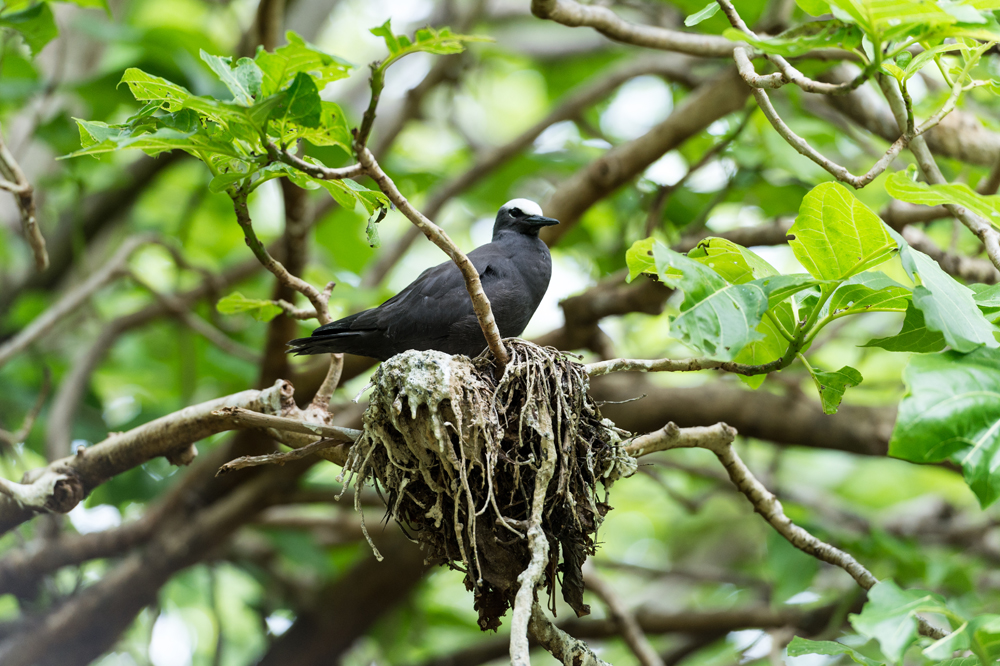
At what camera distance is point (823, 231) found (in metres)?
2.02

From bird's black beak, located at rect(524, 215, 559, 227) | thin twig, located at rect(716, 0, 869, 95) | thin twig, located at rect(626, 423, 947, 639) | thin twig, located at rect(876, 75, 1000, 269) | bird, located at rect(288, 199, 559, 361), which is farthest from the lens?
bird's black beak, located at rect(524, 215, 559, 227)

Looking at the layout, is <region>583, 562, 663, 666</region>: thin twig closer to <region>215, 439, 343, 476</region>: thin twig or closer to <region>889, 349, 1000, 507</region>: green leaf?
<region>215, 439, 343, 476</region>: thin twig

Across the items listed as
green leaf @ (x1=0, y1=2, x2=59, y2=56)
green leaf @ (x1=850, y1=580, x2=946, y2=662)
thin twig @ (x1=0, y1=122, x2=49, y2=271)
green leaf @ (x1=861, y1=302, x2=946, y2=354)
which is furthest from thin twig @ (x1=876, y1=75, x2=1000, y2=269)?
green leaf @ (x1=0, y1=2, x2=59, y2=56)

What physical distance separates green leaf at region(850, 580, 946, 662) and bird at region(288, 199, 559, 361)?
2052mm

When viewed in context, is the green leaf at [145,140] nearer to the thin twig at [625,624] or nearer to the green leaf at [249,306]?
the green leaf at [249,306]

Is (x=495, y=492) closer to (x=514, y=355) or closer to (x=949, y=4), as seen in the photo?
(x=514, y=355)

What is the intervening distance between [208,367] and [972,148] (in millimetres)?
5121

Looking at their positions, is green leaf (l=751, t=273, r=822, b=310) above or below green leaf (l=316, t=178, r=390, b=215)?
below

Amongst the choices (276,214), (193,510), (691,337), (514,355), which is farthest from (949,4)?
(276,214)

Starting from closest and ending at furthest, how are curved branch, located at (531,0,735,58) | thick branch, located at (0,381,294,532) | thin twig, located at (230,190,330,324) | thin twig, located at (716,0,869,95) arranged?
thin twig, located at (716,0,869,95) < thin twig, located at (230,190,330,324) < thick branch, located at (0,381,294,532) < curved branch, located at (531,0,735,58)

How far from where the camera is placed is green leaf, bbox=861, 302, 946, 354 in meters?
2.00

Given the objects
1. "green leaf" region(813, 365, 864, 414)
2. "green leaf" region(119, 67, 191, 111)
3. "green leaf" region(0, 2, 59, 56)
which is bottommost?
"green leaf" region(813, 365, 864, 414)

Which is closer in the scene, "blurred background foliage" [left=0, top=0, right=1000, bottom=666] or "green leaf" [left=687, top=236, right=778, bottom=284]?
"green leaf" [left=687, top=236, right=778, bottom=284]

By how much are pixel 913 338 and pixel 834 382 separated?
0.91 ft
